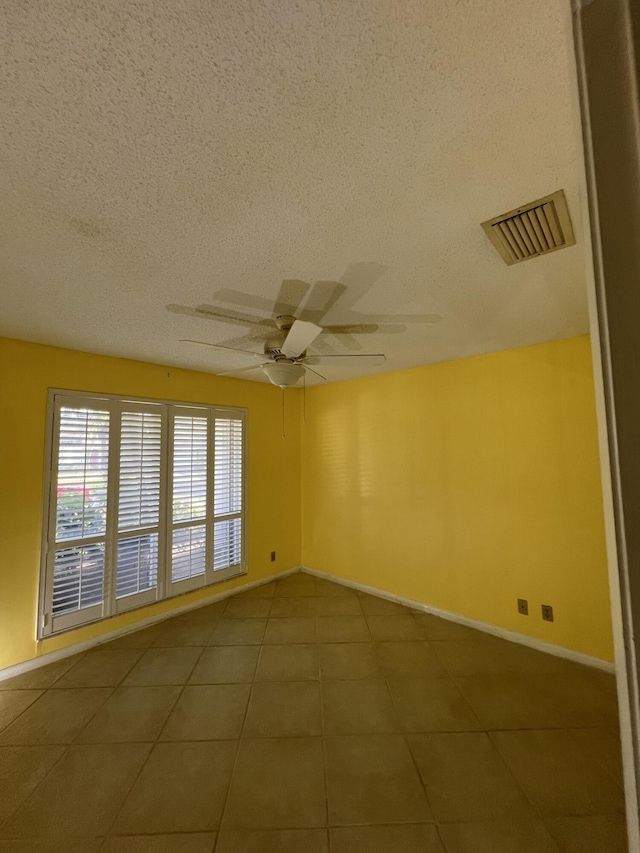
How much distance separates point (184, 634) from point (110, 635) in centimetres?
61

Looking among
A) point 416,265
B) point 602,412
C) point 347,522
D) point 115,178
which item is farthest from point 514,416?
point 115,178

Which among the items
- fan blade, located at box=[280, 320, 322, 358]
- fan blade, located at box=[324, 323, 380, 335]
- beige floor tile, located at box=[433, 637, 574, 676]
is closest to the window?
fan blade, located at box=[280, 320, 322, 358]

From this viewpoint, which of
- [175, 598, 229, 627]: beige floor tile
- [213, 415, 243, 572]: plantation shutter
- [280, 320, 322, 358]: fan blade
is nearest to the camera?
[280, 320, 322, 358]: fan blade

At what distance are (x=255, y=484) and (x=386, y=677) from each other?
2363 millimetres

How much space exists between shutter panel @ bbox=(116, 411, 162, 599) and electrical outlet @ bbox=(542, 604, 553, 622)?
3346 mm

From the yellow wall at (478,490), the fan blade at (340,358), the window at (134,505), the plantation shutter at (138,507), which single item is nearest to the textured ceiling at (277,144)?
the fan blade at (340,358)

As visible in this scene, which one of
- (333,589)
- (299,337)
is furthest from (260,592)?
(299,337)

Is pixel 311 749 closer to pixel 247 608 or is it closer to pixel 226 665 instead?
pixel 226 665

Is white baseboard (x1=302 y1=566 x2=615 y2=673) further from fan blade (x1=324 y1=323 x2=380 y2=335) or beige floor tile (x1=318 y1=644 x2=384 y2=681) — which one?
fan blade (x1=324 y1=323 x2=380 y2=335)

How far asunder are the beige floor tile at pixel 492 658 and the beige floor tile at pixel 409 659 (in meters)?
0.07

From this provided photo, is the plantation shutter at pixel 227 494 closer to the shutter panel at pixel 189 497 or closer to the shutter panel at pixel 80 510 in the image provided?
the shutter panel at pixel 189 497

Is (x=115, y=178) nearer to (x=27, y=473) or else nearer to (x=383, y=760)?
(x=27, y=473)

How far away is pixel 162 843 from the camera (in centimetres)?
138

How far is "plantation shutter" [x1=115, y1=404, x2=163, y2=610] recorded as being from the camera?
299 cm
